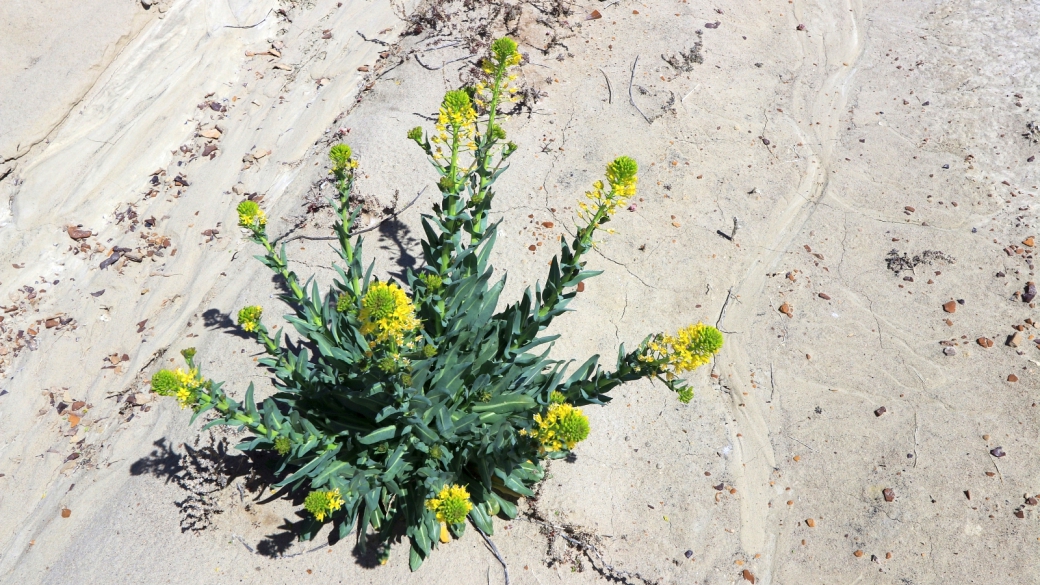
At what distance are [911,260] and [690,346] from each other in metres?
4.17

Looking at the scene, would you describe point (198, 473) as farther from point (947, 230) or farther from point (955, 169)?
point (955, 169)

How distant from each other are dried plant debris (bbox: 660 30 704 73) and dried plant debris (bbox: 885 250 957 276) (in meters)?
2.98

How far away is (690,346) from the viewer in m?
3.04

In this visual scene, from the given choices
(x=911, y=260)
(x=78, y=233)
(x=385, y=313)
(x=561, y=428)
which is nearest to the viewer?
(x=385, y=313)

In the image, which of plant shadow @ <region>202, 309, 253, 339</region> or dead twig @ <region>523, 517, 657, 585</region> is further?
plant shadow @ <region>202, 309, 253, 339</region>

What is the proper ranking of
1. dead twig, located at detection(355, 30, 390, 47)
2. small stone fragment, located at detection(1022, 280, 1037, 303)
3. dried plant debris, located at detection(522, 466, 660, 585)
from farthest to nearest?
dead twig, located at detection(355, 30, 390, 47) → small stone fragment, located at detection(1022, 280, 1037, 303) → dried plant debris, located at detection(522, 466, 660, 585)

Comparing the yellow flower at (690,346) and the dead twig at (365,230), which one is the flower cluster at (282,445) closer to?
the yellow flower at (690,346)

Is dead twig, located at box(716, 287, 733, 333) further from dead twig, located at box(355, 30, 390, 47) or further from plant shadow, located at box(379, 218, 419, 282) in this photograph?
dead twig, located at box(355, 30, 390, 47)

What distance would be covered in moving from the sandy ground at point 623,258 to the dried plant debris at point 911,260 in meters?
0.03


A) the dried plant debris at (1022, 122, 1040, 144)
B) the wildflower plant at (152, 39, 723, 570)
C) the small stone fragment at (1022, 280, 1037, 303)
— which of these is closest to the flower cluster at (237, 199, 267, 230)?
the wildflower plant at (152, 39, 723, 570)

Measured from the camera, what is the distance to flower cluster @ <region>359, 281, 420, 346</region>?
2.74m

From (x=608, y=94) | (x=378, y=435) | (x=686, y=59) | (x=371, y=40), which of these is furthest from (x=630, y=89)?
(x=378, y=435)

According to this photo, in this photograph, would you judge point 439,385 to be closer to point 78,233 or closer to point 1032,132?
point 78,233

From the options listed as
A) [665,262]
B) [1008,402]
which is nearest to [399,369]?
[665,262]
